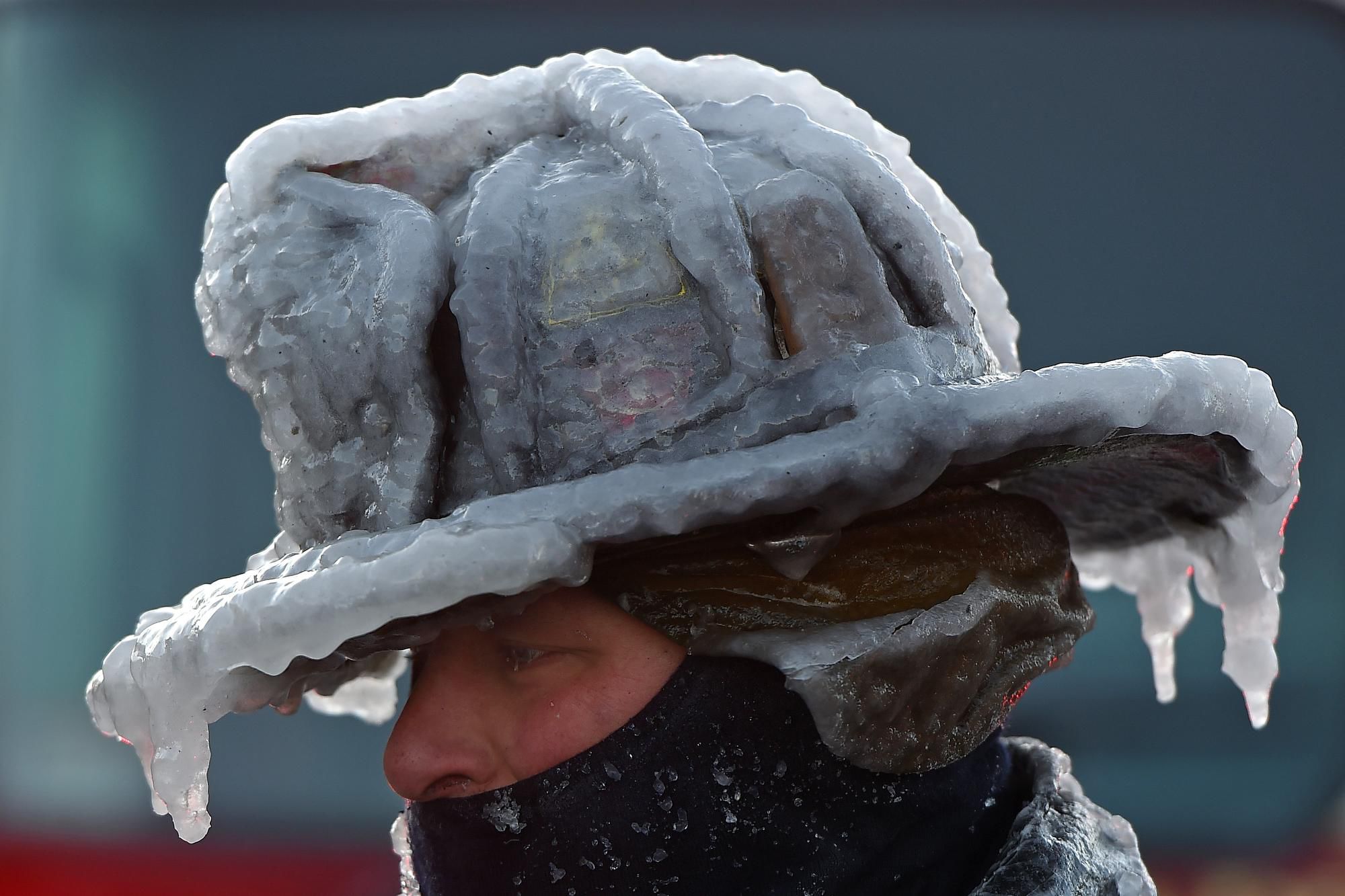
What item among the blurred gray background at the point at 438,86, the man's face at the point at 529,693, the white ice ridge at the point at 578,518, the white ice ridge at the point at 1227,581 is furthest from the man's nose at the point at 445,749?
the blurred gray background at the point at 438,86

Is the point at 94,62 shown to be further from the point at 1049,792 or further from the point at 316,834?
the point at 1049,792

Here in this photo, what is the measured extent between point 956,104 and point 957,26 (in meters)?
0.25

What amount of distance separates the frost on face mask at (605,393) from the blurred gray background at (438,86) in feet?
8.60

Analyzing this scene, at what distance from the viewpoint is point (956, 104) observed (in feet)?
12.9

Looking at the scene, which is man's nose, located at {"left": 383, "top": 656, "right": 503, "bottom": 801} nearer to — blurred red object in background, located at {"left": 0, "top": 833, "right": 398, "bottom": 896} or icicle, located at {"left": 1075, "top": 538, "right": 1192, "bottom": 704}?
icicle, located at {"left": 1075, "top": 538, "right": 1192, "bottom": 704}

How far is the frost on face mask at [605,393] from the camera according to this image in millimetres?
1135

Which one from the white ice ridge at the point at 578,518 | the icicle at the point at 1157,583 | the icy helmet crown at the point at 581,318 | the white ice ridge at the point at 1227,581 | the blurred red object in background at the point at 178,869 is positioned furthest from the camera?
the blurred red object in background at the point at 178,869

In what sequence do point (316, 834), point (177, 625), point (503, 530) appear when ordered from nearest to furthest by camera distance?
point (503, 530) → point (177, 625) → point (316, 834)

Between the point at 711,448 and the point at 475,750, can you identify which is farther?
the point at 475,750

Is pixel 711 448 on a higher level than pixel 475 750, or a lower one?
higher

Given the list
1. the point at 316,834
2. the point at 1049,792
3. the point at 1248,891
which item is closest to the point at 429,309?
the point at 1049,792

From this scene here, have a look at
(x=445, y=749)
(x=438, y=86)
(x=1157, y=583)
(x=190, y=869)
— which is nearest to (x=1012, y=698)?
(x=1157, y=583)

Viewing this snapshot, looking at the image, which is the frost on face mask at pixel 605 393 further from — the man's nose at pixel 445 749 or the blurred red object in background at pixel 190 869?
the blurred red object in background at pixel 190 869

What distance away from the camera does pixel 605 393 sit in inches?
48.2
